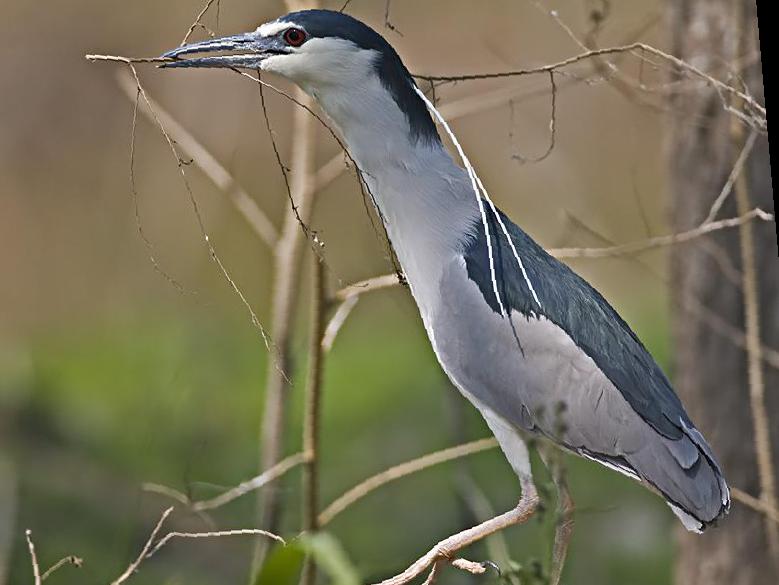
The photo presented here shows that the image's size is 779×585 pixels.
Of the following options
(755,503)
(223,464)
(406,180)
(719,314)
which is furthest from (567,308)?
(223,464)

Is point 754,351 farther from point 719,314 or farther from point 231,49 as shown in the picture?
point 231,49

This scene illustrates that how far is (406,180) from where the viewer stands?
3.75ft

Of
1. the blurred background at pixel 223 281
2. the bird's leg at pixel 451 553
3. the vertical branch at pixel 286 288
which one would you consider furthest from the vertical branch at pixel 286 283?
the blurred background at pixel 223 281

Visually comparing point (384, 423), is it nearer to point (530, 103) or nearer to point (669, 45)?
point (530, 103)

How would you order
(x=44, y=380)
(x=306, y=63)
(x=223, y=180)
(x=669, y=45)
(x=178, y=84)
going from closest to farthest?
1. (x=306, y=63)
2. (x=223, y=180)
3. (x=669, y=45)
4. (x=44, y=380)
5. (x=178, y=84)

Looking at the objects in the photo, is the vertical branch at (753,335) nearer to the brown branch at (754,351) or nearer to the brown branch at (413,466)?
the brown branch at (754,351)

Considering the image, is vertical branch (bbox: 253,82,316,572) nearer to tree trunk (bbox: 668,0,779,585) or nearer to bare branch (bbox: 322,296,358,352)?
bare branch (bbox: 322,296,358,352)

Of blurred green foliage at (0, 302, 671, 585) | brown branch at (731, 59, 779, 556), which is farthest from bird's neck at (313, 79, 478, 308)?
blurred green foliage at (0, 302, 671, 585)

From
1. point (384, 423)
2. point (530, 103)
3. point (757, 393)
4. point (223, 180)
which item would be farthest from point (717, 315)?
point (530, 103)

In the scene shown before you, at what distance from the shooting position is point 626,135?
353 centimetres

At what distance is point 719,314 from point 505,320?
2.59 feet

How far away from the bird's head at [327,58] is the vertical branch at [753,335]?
0.60 m

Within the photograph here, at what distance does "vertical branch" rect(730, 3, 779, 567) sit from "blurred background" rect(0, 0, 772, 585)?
2.59 ft

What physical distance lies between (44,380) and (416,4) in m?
1.31
